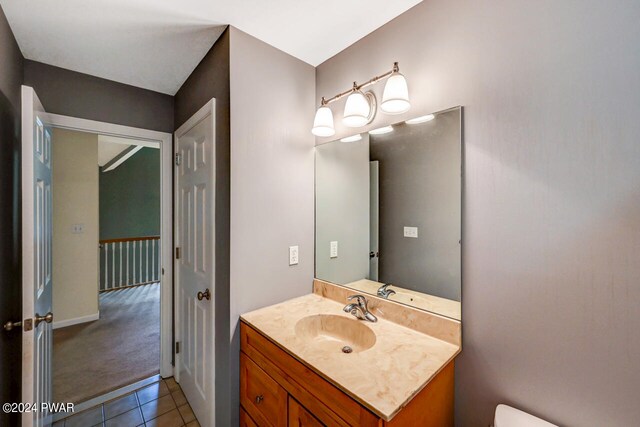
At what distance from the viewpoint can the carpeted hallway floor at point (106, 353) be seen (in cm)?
213

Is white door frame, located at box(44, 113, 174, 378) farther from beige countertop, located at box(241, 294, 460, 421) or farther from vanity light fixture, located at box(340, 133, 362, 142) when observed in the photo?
vanity light fixture, located at box(340, 133, 362, 142)

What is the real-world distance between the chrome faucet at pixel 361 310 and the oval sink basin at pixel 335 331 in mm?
36

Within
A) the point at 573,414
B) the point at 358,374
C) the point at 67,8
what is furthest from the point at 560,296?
the point at 67,8

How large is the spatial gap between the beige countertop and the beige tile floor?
1.10 metres

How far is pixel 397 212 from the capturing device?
4.73 feet

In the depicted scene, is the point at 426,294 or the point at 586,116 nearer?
the point at 586,116

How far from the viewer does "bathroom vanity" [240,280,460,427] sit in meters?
0.87

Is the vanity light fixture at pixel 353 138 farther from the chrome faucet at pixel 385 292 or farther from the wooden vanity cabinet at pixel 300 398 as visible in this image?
the wooden vanity cabinet at pixel 300 398

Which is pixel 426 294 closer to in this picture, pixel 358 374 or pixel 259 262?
pixel 358 374

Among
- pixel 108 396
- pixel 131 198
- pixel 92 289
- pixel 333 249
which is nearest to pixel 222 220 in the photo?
pixel 333 249

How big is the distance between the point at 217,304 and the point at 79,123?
1.64 m

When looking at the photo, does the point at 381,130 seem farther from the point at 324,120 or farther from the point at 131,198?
the point at 131,198

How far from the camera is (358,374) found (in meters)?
0.94

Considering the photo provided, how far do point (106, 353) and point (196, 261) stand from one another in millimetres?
1784
